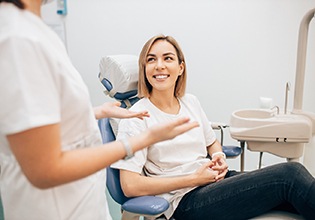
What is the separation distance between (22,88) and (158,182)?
84 centimetres

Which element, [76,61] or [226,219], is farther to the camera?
[76,61]

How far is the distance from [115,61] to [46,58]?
103 cm

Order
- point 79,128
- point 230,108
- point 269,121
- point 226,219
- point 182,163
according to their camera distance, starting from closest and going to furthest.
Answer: point 79,128 → point 226,219 → point 182,163 → point 269,121 → point 230,108

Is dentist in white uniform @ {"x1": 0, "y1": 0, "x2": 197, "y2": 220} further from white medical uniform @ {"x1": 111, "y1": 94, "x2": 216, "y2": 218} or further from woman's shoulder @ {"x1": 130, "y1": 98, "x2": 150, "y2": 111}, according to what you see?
woman's shoulder @ {"x1": 130, "y1": 98, "x2": 150, "y2": 111}

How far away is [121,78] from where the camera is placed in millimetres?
1547

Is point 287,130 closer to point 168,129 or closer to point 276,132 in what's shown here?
point 276,132

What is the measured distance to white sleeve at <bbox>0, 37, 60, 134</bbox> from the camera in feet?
1.69

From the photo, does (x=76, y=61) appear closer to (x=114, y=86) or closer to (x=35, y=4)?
(x=114, y=86)

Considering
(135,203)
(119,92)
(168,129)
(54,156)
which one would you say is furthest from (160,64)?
(54,156)

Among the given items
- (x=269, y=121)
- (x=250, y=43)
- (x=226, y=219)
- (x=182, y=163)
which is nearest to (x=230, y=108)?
(x=250, y=43)

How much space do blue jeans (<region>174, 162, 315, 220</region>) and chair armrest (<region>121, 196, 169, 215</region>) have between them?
10.1 inches

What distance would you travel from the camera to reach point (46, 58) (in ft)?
1.81

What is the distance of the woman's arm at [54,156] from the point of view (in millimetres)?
523

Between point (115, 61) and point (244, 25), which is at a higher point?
point (244, 25)
